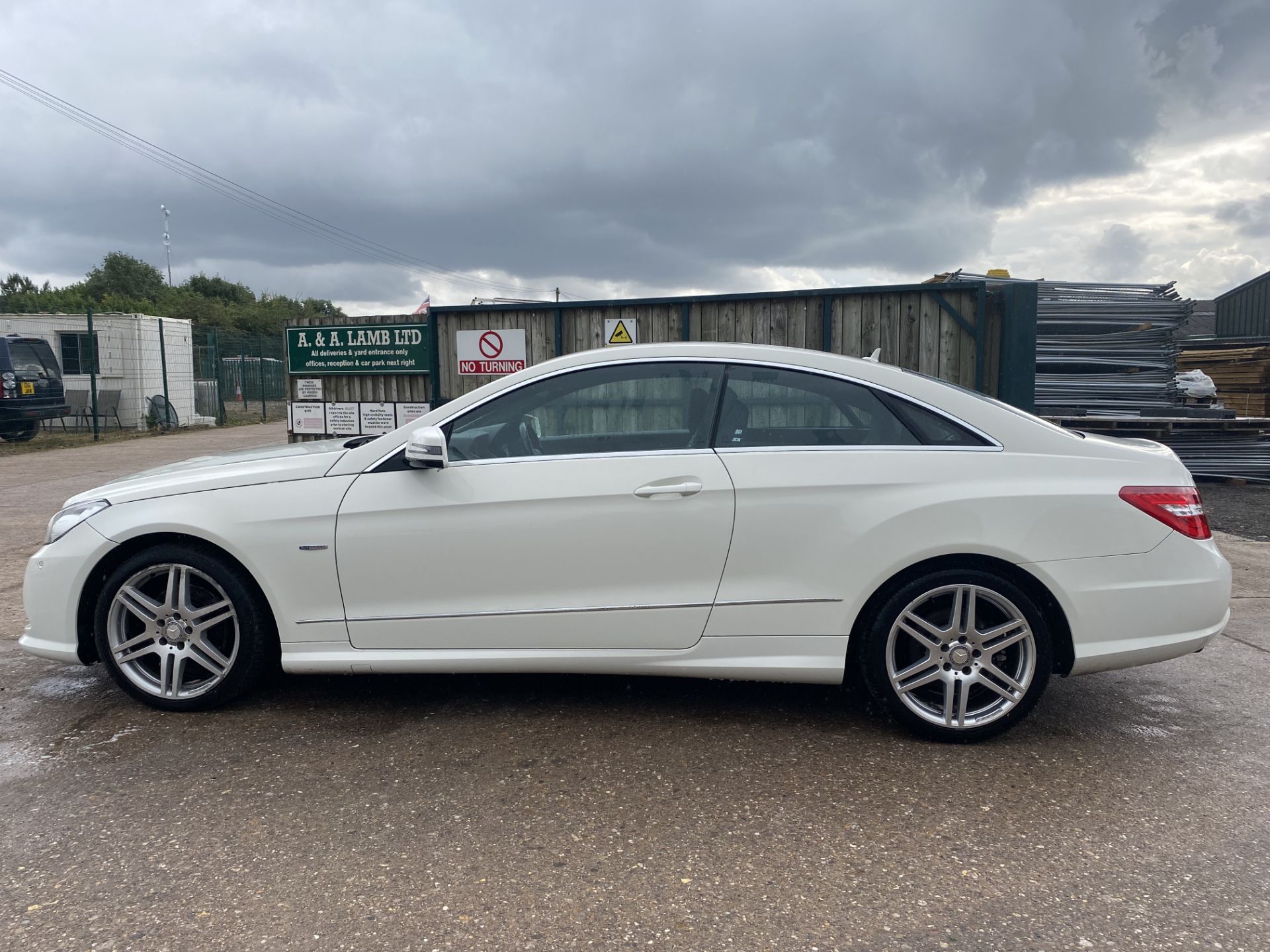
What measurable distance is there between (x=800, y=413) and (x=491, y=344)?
20.3 ft

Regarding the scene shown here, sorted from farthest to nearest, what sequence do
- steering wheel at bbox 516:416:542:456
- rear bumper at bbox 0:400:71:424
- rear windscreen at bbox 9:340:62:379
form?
rear windscreen at bbox 9:340:62:379, rear bumper at bbox 0:400:71:424, steering wheel at bbox 516:416:542:456

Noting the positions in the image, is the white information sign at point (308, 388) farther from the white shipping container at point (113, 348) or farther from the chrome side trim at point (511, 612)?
the white shipping container at point (113, 348)

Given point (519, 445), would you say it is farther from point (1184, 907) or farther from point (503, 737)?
point (1184, 907)

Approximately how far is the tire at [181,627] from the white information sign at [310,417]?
6532mm

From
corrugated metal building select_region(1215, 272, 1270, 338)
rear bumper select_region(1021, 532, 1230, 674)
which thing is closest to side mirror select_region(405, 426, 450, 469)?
rear bumper select_region(1021, 532, 1230, 674)

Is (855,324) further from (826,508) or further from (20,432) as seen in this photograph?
(20,432)

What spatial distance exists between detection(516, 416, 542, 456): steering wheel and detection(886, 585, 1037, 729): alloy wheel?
5.07 feet

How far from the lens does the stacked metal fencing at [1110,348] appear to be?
11.5 meters

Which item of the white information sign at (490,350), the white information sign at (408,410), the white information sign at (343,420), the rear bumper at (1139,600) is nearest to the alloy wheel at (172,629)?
the rear bumper at (1139,600)

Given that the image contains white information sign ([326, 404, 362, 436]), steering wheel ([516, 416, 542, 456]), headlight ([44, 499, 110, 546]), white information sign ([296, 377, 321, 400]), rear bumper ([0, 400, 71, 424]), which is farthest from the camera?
rear bumper ([0, 400, 71, 424])


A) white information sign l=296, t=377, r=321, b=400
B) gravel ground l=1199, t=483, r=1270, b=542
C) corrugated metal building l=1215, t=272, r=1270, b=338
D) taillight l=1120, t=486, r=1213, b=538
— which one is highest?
corrugated metal building l=1215, t=272, r=1270, b=338

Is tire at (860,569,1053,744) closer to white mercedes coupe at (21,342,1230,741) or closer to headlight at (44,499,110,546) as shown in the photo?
white mercedes coupe at (21,342,1230,741)

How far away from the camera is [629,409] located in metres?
3.95

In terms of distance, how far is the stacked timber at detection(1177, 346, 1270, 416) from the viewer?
731 inches
